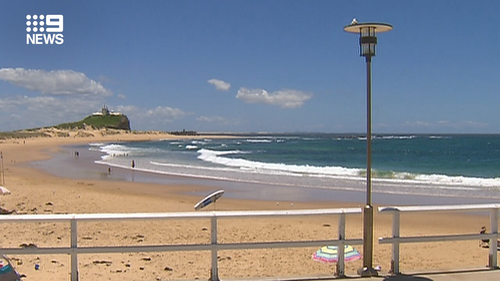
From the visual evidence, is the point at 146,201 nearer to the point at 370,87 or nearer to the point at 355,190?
the point at 355,190

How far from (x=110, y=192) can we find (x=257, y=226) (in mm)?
10366

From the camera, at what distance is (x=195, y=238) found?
10.9 m

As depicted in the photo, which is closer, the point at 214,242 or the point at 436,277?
the point at 214,242

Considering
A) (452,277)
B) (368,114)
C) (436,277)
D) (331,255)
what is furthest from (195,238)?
(452,277)

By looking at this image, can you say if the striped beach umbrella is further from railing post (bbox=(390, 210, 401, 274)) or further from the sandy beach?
railing post (bbox=(390, 210, 401, 274))

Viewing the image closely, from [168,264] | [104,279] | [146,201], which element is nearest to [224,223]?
[168,264]

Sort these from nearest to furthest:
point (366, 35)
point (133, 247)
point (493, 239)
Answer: point (133, 247) < point (366, 35) < point (493, 239)

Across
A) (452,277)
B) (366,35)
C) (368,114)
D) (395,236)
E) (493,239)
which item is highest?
(366,35)

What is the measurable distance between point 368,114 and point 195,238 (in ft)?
20.0

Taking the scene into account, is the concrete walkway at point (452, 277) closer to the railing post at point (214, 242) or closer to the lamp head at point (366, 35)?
the railing post at point (214, 242)

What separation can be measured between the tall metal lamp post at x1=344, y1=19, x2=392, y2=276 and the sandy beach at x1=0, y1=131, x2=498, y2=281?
2.33 feet

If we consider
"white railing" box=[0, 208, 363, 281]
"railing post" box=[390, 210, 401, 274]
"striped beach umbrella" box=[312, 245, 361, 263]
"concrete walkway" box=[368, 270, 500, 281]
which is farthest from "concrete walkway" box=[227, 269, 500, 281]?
"striped beach umbrella" box=[312, 245, 361, 263]

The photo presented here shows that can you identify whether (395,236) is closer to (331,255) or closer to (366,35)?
(331,255)

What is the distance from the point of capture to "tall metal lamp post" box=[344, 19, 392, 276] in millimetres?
5848
